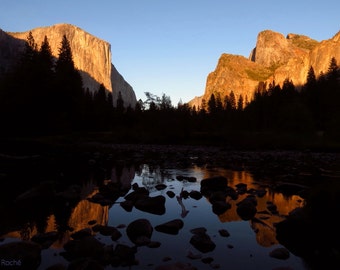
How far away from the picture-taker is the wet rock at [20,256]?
4.99m

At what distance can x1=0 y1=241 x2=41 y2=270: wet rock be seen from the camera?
16.4ft

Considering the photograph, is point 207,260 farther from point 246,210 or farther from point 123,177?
point 123,177

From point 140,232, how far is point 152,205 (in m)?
2.50

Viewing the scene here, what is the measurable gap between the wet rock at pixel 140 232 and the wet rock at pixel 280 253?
259 centimetres

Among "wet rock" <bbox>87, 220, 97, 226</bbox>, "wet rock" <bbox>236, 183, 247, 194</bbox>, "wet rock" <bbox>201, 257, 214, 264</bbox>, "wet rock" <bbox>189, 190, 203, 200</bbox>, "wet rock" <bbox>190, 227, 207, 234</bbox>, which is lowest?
"wet rock" <bbox>201, 257, 214, 264</bbox>

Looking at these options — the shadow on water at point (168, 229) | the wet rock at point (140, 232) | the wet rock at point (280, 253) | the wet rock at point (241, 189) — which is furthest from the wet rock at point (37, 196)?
the wet rock at point (280, 253)

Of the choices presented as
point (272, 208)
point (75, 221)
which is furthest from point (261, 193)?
point (75, 221)

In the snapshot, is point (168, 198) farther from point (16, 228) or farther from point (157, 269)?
point (157, 269)

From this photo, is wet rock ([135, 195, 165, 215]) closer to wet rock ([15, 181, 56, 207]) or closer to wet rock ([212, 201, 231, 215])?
wet rock ([212, 201, 231, 215])

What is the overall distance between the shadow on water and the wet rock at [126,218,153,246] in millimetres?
24

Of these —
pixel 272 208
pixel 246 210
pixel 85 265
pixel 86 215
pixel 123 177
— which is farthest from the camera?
pixel 123 177

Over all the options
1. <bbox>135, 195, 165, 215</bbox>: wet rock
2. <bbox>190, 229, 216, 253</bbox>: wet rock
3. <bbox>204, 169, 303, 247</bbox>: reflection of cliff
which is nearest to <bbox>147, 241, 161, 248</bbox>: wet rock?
<bbox>190, 229, 216, 253</bbox>: wet rock

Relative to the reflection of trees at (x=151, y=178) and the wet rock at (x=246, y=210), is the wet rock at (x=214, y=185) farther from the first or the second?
the wet rock at (x=246, y=210)

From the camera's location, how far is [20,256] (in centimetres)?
517
